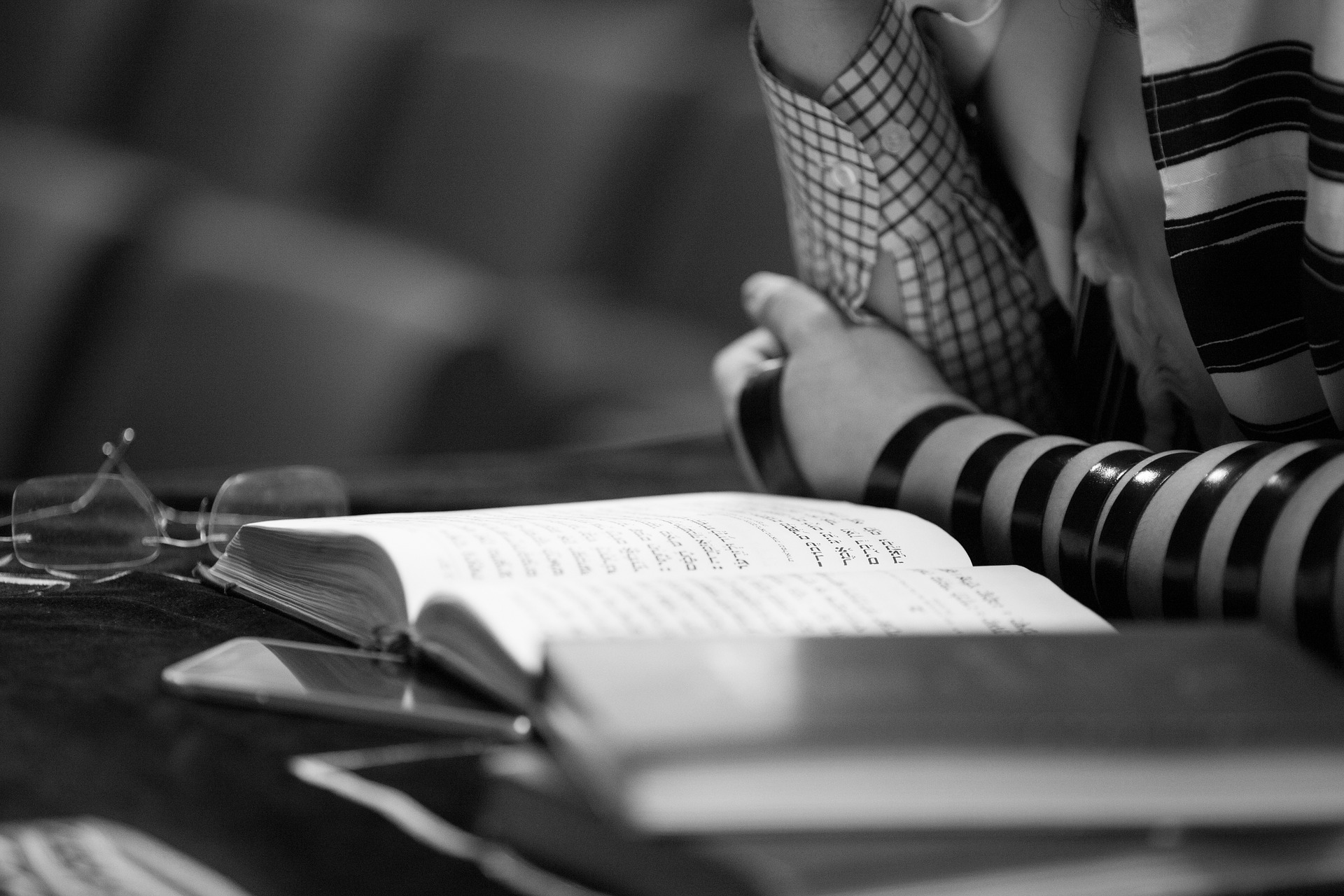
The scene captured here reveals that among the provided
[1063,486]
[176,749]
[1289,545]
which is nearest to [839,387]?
[1063,486]

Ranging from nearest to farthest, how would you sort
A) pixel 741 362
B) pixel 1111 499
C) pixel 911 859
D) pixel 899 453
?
pixel 911 859 → pixel 1111 499 → pixel 899 453 → pixel 741 362

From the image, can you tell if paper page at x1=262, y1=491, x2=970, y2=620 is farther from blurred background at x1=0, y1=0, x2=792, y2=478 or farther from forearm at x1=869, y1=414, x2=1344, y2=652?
blurred background at x1=0, y1=0, x2=792, y2=478

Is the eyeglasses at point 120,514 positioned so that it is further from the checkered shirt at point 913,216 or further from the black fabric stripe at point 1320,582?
the black fabric stripe at point 1320,582

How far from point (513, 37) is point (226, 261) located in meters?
0.47

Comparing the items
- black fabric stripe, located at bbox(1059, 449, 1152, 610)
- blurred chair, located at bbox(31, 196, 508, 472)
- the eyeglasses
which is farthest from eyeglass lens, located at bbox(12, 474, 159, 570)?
blurred chair, located at bbox(31, 196, 508, 472)

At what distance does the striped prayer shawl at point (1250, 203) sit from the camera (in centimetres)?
44

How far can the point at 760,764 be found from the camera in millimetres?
226

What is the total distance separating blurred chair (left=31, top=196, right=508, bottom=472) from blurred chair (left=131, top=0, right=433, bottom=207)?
0.12 meters

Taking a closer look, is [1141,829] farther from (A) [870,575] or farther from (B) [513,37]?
(B) [513,37]

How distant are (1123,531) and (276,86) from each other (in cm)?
153

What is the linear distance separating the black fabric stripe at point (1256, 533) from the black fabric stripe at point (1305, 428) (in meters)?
0.11

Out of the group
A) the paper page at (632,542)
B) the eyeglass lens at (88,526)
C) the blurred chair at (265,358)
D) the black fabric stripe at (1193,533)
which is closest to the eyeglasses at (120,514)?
the eyeglass lens at (88,526)

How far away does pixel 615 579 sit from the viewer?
1.21 ft

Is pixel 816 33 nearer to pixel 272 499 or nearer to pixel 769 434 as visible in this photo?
pixel 769 434
